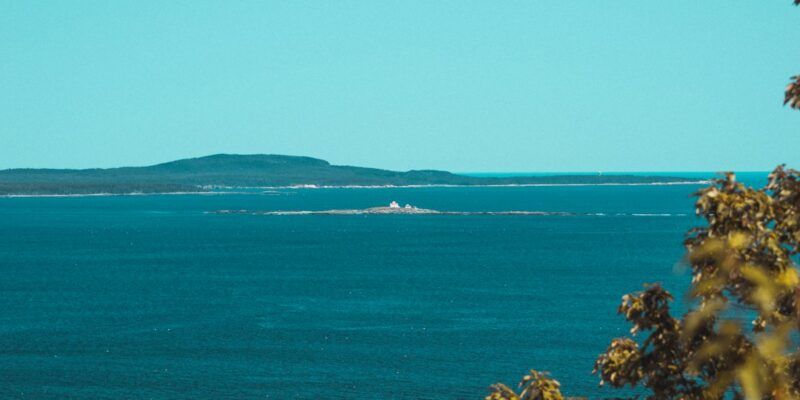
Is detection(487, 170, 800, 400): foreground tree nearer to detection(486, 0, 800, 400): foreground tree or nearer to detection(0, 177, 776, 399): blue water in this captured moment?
detection(486, 0, 800, 400): foreground tree

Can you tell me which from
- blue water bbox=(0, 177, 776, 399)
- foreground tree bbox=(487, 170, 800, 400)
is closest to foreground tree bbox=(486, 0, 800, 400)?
foreground tree bbox=(487, 170, 800, 400)

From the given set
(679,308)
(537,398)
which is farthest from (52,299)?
(537,398)

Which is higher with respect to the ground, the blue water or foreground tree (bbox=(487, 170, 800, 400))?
foreground tree (bbox=(487, 170, 800, 400))

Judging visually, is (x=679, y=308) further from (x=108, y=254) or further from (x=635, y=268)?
(x=108, y=254)

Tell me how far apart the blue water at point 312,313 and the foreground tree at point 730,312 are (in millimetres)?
1195

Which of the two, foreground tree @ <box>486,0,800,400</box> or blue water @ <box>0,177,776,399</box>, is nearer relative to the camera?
foreground tree @ <box>486,0,800,400</box>

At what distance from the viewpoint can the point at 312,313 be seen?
81562mm

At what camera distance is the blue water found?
57344mm

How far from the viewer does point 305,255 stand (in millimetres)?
134125

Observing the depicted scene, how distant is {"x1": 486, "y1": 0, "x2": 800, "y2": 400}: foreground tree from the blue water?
120 centimetres

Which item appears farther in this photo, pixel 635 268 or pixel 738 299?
pixel 635 268

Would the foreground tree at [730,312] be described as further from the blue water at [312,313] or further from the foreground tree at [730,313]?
the blue water at [312,313]

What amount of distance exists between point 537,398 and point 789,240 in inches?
146

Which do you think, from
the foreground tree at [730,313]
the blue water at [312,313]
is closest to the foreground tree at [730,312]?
the foreground tree at [730,313]
